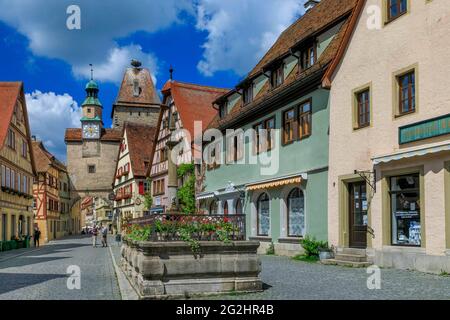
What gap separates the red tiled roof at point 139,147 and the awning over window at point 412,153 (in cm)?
4338

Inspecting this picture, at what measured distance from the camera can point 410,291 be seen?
11.0 m

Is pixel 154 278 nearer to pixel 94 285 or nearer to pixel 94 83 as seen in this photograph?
pixel 94 285

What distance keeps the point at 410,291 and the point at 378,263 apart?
5.47 m

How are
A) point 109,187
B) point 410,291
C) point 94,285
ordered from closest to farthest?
point 410,291 → point 94,285 → point 109,187

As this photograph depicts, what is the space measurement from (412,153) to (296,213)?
8410mm

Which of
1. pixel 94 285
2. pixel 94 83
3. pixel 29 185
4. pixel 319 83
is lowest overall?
pixel 94 285

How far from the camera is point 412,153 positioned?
14.9 metres

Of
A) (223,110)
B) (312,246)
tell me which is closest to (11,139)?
(223,110)

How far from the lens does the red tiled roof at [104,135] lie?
90.4 m

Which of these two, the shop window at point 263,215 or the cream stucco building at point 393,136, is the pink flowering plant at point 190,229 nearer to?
the cream stucco building at point 393,136

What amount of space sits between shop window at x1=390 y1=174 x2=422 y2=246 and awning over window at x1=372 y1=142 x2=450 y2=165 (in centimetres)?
70

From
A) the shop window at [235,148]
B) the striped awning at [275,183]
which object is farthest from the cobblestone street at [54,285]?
the shop window at [235,148]
